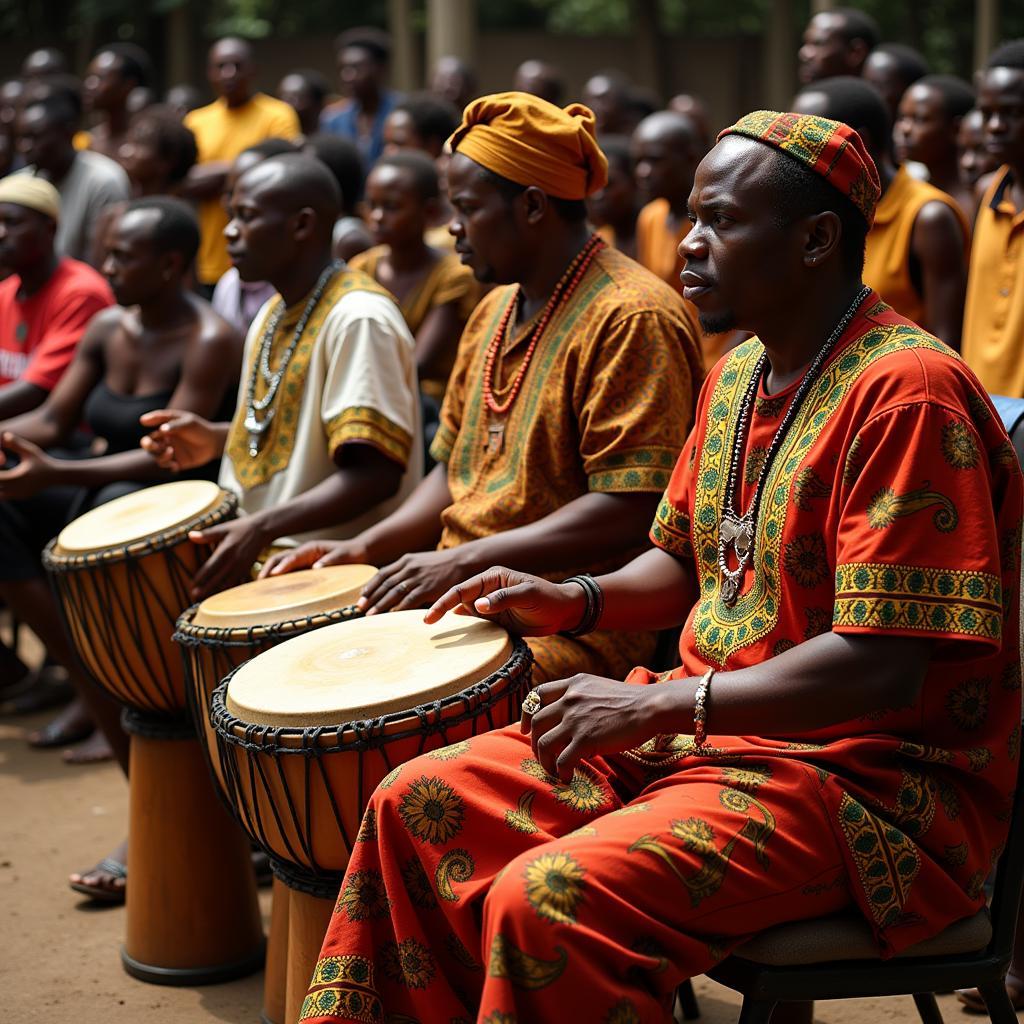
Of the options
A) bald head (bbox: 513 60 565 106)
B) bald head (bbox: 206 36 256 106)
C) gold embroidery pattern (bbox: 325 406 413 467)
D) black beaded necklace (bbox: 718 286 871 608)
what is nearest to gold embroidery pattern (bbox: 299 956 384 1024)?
black beaded necklace (bbox: 718 286 871 608)

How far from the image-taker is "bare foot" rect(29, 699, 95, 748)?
224 inches

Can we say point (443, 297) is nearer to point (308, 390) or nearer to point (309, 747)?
point (308, 390)

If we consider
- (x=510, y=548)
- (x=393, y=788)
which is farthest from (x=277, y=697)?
(x=510, y=548)

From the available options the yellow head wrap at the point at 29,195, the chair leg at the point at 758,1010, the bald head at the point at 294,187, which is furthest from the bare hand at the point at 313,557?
the yellow head wrap at the point at 29,195

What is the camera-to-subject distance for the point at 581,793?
8.22ft

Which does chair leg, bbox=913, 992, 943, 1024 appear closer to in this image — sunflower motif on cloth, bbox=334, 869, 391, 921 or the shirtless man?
sunflower motif on cloth, bbox=334, 869, 391, 921

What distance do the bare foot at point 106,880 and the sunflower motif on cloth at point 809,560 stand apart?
2.49m

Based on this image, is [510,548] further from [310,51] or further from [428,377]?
[310,51]

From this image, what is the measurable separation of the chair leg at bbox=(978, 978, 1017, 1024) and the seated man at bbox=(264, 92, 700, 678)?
3.92ft

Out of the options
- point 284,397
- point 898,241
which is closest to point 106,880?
point 284,397

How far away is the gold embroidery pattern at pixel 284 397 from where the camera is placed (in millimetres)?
4359

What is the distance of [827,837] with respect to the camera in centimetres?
229

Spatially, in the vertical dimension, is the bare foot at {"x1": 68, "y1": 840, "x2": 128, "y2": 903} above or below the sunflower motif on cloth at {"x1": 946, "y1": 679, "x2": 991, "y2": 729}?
below

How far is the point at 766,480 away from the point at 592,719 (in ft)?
1.73
